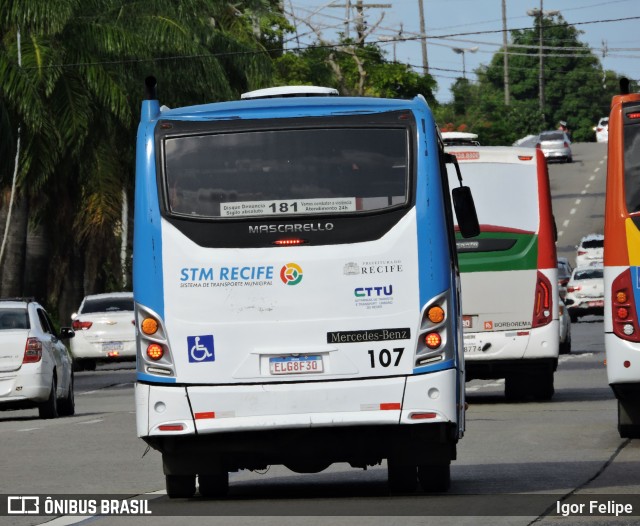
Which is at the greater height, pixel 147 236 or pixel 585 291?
pixel 147 236

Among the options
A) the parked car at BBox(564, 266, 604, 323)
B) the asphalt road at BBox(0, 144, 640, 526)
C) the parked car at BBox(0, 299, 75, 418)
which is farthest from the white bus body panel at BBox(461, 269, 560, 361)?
the parked car at BBox(564, 266, 604, 323)

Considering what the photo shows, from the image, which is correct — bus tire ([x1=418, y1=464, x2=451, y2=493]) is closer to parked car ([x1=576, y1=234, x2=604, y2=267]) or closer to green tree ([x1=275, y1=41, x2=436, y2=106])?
parked car ([x1=576, y1=234, x2=604, y2=267])

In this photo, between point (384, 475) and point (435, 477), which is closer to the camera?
point (435, 477)

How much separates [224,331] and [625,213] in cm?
483

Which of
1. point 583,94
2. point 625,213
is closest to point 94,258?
point 625,213

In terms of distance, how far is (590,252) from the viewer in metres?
60.3

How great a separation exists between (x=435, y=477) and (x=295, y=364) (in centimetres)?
140

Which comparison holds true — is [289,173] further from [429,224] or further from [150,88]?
[150,88]

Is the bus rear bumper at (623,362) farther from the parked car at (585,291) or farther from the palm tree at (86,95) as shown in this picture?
the parked car at (585,291)

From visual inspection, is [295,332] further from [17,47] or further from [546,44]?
[546,44]

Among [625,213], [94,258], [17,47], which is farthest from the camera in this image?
[94,258]

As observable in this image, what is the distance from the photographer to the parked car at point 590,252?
5962cm

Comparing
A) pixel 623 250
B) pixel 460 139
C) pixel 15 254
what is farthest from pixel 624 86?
pixel 15 254

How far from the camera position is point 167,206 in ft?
42.2
